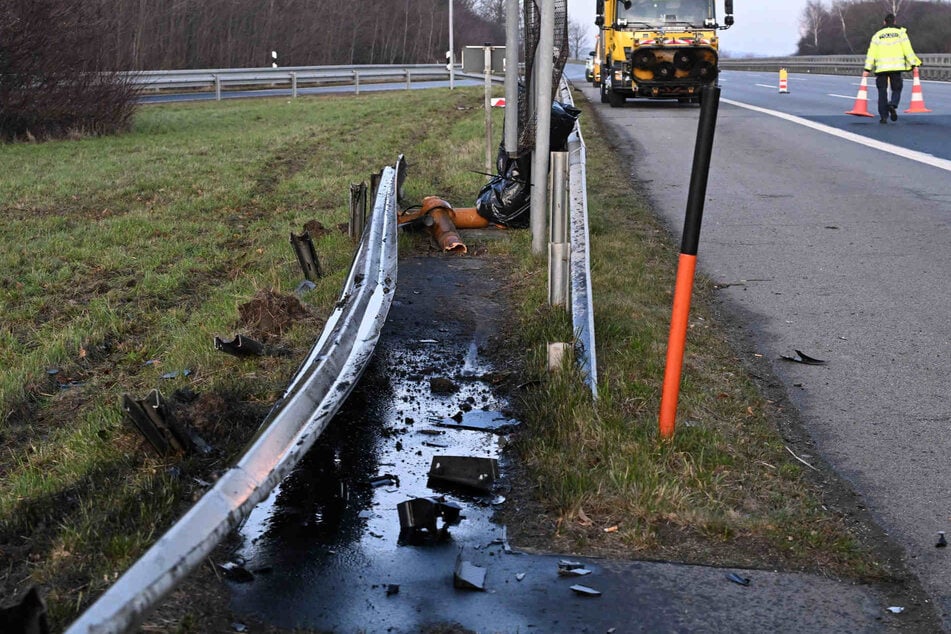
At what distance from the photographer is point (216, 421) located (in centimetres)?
448

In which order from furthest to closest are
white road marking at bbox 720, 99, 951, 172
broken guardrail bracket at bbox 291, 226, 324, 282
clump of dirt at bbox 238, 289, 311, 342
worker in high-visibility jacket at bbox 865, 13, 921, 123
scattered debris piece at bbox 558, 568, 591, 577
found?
worker in high-visibility jacket at bbox 865, 13, 921, 123 < white road marking at bbox 720, 99, 951, 172 < broken guardrail bracket at bbox 291, 226, 324, 282 < clump of dirt at bbox 238, 289, 311, 342 < scattered debris piece at bbox 558, 568, 591, 577

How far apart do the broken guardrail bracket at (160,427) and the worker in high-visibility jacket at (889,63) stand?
1790 centimetres

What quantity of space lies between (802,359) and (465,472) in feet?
8.38

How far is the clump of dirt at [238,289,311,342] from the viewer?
19.9 ft

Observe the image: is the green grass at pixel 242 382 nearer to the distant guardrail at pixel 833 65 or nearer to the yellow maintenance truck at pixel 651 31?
the yellow maintenance truck at pixel 651 31

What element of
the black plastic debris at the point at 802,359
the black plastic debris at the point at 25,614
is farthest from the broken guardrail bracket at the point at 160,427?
the black plastic debris at the point at 802,359

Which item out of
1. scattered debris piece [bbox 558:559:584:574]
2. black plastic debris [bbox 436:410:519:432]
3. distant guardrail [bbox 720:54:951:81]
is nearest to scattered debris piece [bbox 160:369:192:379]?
black plastic debris [bbox 436:410:519:432]

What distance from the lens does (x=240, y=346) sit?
5.45m

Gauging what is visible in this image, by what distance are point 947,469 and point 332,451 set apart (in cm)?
253

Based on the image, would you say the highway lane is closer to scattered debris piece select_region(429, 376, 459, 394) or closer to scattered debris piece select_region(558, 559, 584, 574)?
scattered debris piece select_region(558, 559, 584, 574)

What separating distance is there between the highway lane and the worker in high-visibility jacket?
1540 millimetres

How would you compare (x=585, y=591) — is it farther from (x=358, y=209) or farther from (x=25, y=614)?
(x=358, y=209)

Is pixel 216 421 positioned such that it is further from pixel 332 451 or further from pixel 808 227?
pixel 808 227

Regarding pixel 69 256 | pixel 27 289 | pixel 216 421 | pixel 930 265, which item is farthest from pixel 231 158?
pixel 216 421
